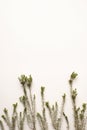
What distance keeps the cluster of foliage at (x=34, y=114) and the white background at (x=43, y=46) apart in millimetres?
42

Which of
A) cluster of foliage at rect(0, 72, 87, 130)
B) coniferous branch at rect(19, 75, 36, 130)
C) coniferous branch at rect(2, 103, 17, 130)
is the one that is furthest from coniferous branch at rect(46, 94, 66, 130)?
coniferous branch at rect(2, 103, 17, 130)

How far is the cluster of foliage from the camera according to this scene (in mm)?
1820

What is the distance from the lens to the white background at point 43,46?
1.88m

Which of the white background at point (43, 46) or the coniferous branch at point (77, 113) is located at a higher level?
the white background at point (43, 46)

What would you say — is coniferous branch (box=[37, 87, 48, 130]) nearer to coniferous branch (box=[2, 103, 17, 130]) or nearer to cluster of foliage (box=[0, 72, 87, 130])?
cluster of foliage (box=[0, 72, 87, 130])

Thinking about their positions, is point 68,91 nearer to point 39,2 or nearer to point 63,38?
point 63,38

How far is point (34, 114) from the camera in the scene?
1847 mm

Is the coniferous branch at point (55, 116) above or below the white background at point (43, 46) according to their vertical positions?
below

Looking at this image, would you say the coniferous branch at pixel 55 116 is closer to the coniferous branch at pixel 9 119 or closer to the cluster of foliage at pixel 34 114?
the cluster of foliage at pixel 34 114

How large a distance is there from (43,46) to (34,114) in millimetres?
539

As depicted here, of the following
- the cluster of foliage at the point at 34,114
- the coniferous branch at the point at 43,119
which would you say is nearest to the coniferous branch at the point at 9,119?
the cluster of foliage at the point at 34,114

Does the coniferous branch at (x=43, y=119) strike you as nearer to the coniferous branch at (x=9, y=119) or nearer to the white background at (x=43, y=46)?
the white background at (x=43, y=46)

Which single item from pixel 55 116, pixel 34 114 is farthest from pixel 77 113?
pixel 34 114

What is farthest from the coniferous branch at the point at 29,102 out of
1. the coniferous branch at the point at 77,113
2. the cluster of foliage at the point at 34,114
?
the coniferous branch at the point at 77,113
